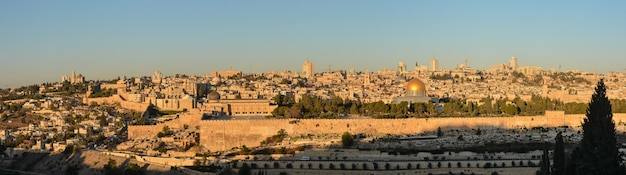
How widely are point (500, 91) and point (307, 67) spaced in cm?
3463

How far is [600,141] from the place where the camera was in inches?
623

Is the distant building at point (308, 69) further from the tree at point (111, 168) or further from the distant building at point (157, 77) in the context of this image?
the tree at point (111, 168)

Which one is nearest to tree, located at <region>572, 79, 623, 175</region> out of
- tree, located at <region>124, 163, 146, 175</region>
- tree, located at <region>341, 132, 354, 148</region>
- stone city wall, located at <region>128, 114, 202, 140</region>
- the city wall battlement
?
tree, located at <region>341, 132, 354, 148</region>

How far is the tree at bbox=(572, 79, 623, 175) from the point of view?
15820mm

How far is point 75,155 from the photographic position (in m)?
34.8

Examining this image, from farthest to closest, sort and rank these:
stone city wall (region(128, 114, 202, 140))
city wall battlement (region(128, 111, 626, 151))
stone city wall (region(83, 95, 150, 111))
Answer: stone city wall (region(83, 95, 150, 111)) < stone city wall (region(128, 114, 202, 140)) < city wall battlement (region(128, 111, 626, 151))

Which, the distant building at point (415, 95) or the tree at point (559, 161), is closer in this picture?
the tree at point (559, 161)

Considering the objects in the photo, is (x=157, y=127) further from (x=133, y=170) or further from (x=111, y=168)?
(x=133, y=170)

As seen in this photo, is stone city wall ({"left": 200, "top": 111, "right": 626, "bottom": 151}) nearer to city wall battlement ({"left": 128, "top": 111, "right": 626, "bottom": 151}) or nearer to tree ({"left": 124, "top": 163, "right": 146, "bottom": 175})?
city wall battlement ({"left": 128, "top": 111, "right": 626, "bottom": 151})

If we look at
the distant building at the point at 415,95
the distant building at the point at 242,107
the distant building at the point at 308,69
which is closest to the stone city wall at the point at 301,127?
the distant building at the point at 242,107

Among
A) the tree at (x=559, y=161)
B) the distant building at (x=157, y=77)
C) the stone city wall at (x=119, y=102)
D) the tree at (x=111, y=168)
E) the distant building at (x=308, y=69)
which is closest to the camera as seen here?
the tree at (x=559, y=161)

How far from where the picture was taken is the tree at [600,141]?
1582 cm

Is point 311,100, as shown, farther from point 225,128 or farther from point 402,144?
point 402,144

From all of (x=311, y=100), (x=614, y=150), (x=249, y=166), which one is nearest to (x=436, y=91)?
(x=311, y=100)
